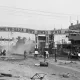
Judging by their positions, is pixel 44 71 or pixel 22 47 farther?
pixel 22 47

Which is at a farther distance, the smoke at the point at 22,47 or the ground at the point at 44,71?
the smoke at the point at 22,47

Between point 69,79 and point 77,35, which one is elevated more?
point 77,35

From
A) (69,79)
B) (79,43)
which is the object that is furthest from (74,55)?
(69,79)

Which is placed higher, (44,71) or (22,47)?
(22,47)

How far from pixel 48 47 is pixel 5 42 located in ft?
118

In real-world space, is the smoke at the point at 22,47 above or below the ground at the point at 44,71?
above

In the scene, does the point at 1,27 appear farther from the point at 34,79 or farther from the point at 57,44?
the point at 57,44

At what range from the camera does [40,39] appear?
269 ft

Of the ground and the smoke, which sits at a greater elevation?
the smoke

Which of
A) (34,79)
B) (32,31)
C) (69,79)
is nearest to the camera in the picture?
(34,79)

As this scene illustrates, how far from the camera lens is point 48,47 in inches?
2564

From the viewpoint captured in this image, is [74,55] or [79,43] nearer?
[74,55]

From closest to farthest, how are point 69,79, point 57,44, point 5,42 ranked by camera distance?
point 69,79 → point 57,44 → point 5,42

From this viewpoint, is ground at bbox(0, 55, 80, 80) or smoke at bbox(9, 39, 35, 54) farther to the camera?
smoke at bbox(9, 39, 35, 54)
